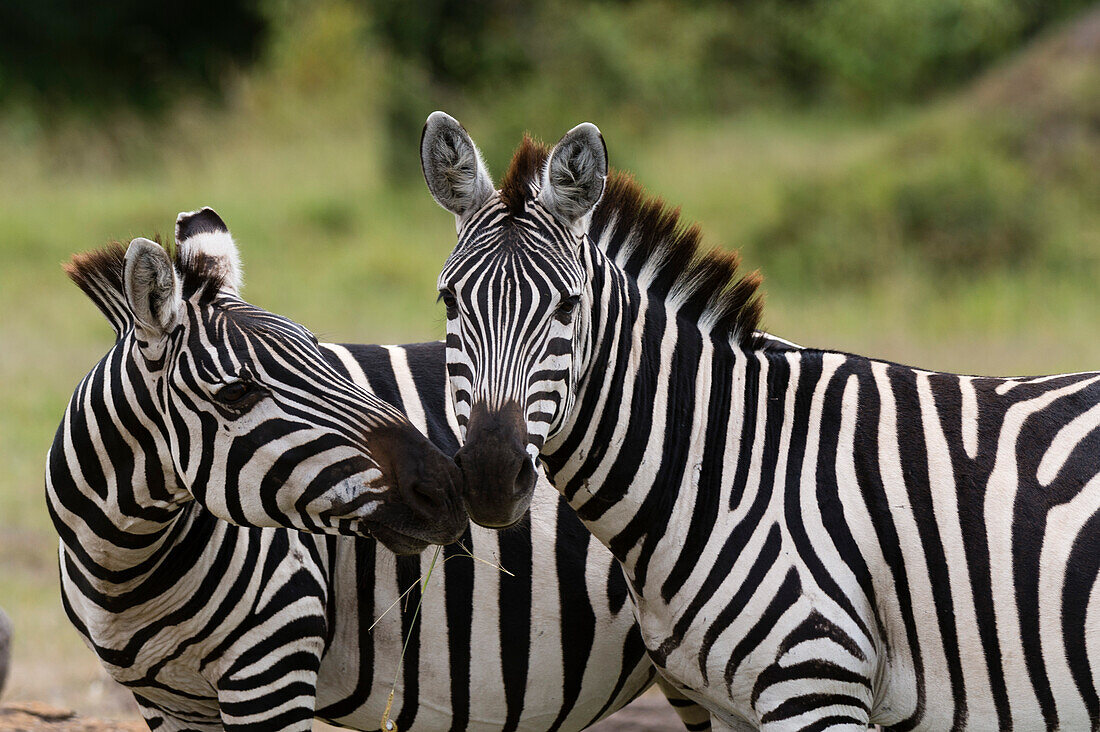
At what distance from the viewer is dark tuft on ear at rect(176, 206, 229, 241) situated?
13.4 ft

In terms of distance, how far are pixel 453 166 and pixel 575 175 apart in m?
0.39

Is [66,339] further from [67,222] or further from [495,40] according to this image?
[495,40]

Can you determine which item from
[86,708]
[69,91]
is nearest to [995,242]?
[86,708]

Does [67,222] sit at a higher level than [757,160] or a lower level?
lower

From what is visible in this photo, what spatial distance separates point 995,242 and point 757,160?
4.68m

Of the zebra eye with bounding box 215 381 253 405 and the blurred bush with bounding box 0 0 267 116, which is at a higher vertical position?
the blurred bush with bounding box 0 0 267 116

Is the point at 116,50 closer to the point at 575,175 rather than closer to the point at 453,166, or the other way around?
the point at 453,166

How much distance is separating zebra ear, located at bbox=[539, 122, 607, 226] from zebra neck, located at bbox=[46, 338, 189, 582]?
1329 mm

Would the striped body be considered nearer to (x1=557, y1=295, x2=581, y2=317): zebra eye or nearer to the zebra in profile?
the zebra in profile

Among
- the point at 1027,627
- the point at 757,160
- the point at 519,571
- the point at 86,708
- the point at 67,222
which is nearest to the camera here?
the point at 1027,627

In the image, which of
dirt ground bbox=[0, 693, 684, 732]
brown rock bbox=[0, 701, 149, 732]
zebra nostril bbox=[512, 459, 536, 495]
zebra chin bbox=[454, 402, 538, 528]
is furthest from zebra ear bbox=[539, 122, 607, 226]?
brown rock bbox=[0, 701, 149, 732]

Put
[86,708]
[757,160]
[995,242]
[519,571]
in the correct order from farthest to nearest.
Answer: [757,160], [995,242], [86,708], [519,571]

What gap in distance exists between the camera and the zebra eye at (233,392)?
3.40 metres

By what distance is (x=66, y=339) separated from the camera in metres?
13.0
